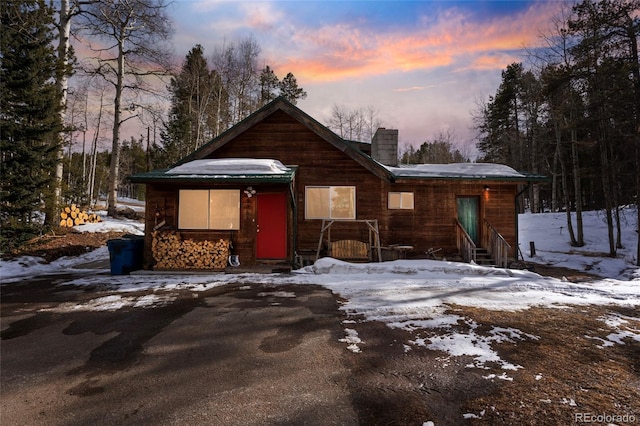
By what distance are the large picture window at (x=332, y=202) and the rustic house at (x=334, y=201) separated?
0.04 m

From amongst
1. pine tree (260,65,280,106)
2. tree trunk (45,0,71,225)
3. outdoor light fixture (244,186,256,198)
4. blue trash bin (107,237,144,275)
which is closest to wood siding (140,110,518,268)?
outdoor light fixture (244,186,256,198)

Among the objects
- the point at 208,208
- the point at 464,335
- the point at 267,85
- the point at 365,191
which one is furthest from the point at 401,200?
the point at 267,85

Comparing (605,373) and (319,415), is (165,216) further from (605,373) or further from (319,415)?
(605,373)

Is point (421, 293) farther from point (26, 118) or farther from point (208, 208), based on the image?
point (26, 118)

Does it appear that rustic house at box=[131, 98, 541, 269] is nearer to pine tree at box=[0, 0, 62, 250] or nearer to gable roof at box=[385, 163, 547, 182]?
gable roof at box=[385, 163, 547, 182]

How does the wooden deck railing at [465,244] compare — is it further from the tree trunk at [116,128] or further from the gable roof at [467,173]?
the tree trunk at [116,128]

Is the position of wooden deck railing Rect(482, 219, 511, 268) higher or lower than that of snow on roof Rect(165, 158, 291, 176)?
lower

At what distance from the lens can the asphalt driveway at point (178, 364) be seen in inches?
106

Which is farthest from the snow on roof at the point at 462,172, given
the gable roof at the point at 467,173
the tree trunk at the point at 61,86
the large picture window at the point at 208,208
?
the tree trunk at the point at 61,86

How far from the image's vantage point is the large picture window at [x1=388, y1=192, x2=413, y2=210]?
12.0 meters

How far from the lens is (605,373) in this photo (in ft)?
10.9

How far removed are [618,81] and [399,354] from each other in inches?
724

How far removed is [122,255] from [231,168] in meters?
4.19

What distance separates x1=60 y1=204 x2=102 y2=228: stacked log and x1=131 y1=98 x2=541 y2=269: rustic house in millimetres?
8434
